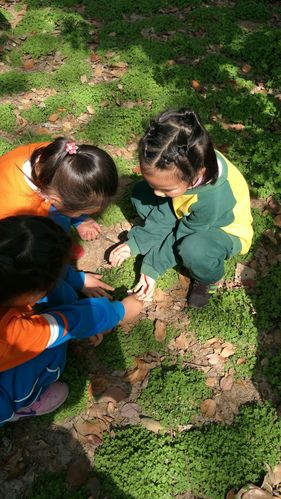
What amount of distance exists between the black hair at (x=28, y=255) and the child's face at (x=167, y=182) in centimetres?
63

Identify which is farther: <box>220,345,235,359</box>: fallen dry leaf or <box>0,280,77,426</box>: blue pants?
<box>220,345,235,359</box>: fallen dry leaf

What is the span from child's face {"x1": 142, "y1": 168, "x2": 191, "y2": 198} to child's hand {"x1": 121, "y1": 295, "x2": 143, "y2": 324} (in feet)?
2.67

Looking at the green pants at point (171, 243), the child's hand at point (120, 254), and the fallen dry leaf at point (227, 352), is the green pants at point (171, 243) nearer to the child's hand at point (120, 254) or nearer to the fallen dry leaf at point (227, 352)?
the child's hand at point (120, 254)

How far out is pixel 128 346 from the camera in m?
2.80

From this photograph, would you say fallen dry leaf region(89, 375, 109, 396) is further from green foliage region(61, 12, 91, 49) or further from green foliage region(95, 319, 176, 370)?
green foliage region(61, 12, 91, 49)

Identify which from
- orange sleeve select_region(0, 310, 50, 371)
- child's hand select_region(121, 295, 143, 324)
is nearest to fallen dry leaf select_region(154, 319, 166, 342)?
child's hand select_region(121, 295, 143, 324)

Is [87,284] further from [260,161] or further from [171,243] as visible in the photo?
[260,161]

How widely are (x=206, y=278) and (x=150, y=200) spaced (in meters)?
0.69

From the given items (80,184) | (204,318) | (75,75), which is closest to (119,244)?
(204,318)

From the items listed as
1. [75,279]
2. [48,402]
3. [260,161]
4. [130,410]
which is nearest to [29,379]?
[48,402]

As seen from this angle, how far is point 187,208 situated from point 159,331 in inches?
34.0

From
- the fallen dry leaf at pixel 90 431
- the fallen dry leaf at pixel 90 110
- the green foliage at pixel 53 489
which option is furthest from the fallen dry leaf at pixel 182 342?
the fallen dry leaf at pixel 90 110

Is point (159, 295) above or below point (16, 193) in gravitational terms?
below

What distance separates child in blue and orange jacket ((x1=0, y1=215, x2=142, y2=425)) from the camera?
5.98 feet
